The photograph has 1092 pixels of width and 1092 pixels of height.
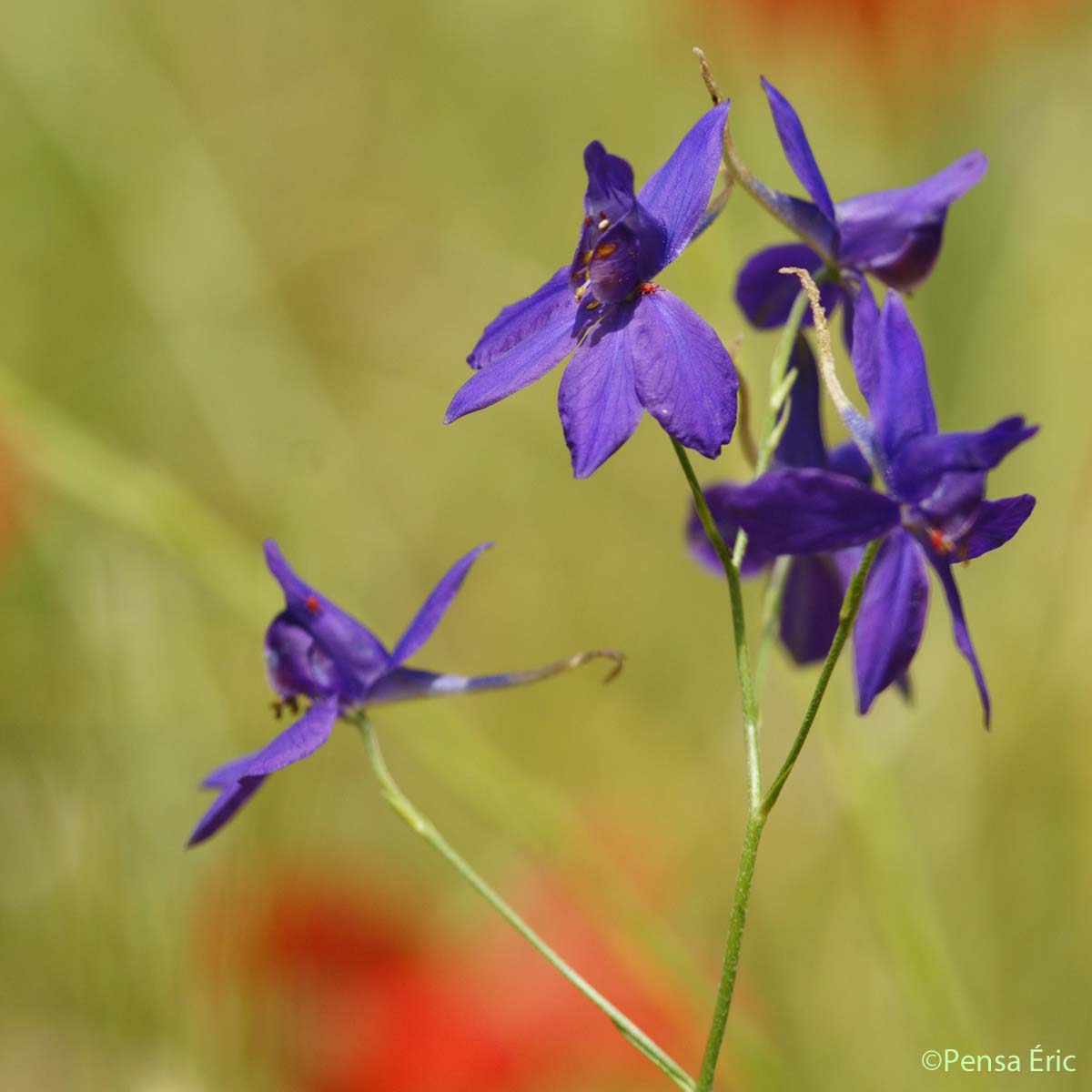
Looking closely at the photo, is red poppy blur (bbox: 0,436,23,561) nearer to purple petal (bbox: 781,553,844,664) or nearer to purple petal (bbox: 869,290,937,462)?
purple petal (bbox: 781,553,844,664)

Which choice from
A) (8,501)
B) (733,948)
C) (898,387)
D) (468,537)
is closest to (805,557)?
(898,387)

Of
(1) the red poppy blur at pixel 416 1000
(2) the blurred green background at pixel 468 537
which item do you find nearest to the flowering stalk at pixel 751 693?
(2) the blurred green background at pixel 468 537

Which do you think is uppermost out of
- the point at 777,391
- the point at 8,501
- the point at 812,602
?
the point at 8,501

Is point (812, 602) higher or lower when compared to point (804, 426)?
lower

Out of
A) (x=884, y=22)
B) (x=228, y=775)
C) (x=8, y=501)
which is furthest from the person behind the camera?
(x=884, y=22)

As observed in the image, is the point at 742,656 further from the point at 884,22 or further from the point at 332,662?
the point at 884,22

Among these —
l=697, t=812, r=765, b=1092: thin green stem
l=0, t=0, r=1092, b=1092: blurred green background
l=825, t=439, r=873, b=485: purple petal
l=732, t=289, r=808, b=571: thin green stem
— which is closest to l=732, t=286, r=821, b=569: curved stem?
l=732, t=289, r=808, b=571: thin green stem
